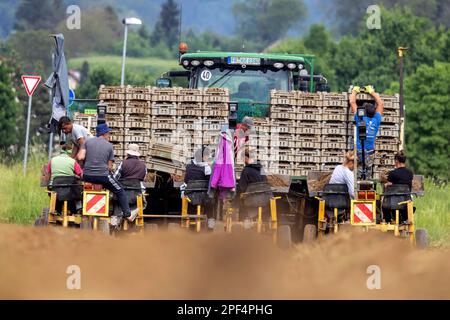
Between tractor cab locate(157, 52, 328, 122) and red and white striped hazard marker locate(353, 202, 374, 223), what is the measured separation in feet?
15.3

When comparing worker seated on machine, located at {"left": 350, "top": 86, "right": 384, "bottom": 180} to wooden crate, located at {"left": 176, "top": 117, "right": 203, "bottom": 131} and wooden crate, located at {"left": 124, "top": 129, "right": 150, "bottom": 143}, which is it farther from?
wooden crate, located at {"left": 124, "top": 129, "right": 150, "bottom": 143}

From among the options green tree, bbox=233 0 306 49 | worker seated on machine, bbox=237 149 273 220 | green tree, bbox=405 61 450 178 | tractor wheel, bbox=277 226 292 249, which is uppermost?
green tree, bbox=233 0 306 49

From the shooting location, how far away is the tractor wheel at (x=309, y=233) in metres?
23.0

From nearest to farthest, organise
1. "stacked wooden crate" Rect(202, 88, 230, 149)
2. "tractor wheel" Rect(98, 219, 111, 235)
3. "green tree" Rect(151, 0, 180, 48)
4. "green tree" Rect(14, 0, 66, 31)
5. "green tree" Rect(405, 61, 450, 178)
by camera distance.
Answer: "tractor wheel" Rect(98, 219, 111, 235), "stacked wooden crate" Rect(202, 88, 230, 149), "green tree" Rect(405, 61, 450, 178), "green tree" Rect(14, 0, 66, 31), "green tree" Rect(151, 0, 180, 48)

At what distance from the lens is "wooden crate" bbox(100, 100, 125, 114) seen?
78.2 ft

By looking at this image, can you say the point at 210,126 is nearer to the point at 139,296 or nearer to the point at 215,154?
the point at 215,154

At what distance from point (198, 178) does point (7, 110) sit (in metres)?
39.5

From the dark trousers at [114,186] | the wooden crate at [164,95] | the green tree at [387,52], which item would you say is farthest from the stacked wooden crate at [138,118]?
the green tree at [387,52]

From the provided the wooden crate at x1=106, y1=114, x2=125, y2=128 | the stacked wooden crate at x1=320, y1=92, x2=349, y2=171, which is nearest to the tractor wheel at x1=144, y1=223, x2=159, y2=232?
the wooden crate at x1=106, y1=114, x2=125, y2=128

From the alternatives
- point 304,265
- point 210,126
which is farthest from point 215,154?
point 304,265

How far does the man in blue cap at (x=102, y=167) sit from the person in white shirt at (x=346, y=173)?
11.1 ft

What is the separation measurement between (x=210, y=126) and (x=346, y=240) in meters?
3.78

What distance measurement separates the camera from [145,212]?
25266 millimetres

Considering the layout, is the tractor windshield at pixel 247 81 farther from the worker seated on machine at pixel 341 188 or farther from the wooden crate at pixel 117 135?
the worker seated on machine at pixel 341 188
